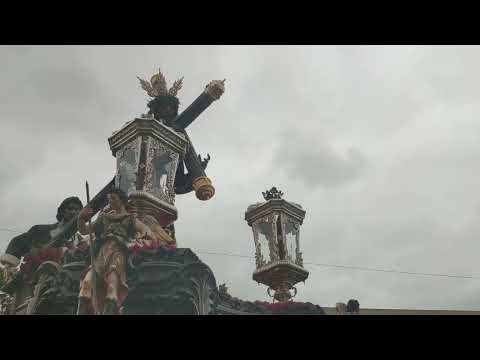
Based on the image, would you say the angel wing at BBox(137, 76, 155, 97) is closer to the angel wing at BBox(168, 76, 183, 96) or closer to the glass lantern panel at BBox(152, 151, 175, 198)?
the angel wing at BBox(168, 76, 183, 96)

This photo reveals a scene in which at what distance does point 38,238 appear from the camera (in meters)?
13.1

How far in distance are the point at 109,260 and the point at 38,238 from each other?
13.8ft

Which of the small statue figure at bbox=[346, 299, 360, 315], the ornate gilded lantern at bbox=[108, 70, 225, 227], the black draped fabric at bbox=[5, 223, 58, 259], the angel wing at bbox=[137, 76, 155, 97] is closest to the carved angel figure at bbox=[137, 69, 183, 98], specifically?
the angel wing at bbox=[137, 76, 155, 97]

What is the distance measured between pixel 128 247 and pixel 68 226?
11.1 ft

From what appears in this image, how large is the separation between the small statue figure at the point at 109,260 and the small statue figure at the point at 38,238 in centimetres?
257

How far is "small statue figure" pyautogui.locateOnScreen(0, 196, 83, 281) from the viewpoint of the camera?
1282 cm

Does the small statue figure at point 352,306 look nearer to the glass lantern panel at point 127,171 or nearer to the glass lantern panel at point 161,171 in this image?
the glass lantern panel at point 161,171

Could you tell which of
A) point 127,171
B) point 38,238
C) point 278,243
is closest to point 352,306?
point 278,243

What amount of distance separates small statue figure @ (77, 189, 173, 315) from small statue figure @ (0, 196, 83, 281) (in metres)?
2.57

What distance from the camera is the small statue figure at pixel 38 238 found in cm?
1282
